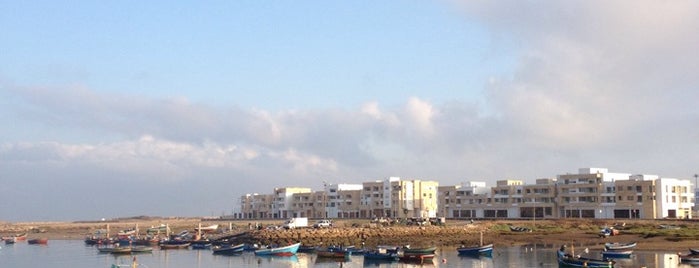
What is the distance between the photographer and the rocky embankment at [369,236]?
8862cm

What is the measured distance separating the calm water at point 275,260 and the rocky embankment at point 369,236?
6.89 m

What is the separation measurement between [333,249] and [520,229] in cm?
3563

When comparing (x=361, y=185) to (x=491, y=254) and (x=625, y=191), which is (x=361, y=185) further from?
(x=491, y=254)

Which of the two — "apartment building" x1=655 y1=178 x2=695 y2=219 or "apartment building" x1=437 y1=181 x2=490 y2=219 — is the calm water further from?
"apartment building" x1=437 y1=181 x2=490 y2=219

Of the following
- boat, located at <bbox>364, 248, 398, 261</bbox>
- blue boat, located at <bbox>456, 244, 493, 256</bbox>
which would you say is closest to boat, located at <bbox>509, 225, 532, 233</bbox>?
blue boat, located at <bbox>456, 244, 493, 256</bbox>

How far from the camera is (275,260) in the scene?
241 feet

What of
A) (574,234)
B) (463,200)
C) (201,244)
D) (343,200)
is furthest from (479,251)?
(343,200)

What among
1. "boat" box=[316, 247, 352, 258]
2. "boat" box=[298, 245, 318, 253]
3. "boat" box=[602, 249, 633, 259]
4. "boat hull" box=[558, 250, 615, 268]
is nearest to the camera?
"boat hull" box=[558, 250, 615, 268]

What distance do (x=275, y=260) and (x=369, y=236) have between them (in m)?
21.6

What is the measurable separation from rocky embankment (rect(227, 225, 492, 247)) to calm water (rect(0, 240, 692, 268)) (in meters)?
6.89

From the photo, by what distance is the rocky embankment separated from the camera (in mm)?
88625

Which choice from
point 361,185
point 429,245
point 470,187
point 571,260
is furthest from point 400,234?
point 361,185

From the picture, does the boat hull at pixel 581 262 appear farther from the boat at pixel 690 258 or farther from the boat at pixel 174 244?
the boat at pixel 174 244

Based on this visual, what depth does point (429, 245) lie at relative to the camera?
276 feet
